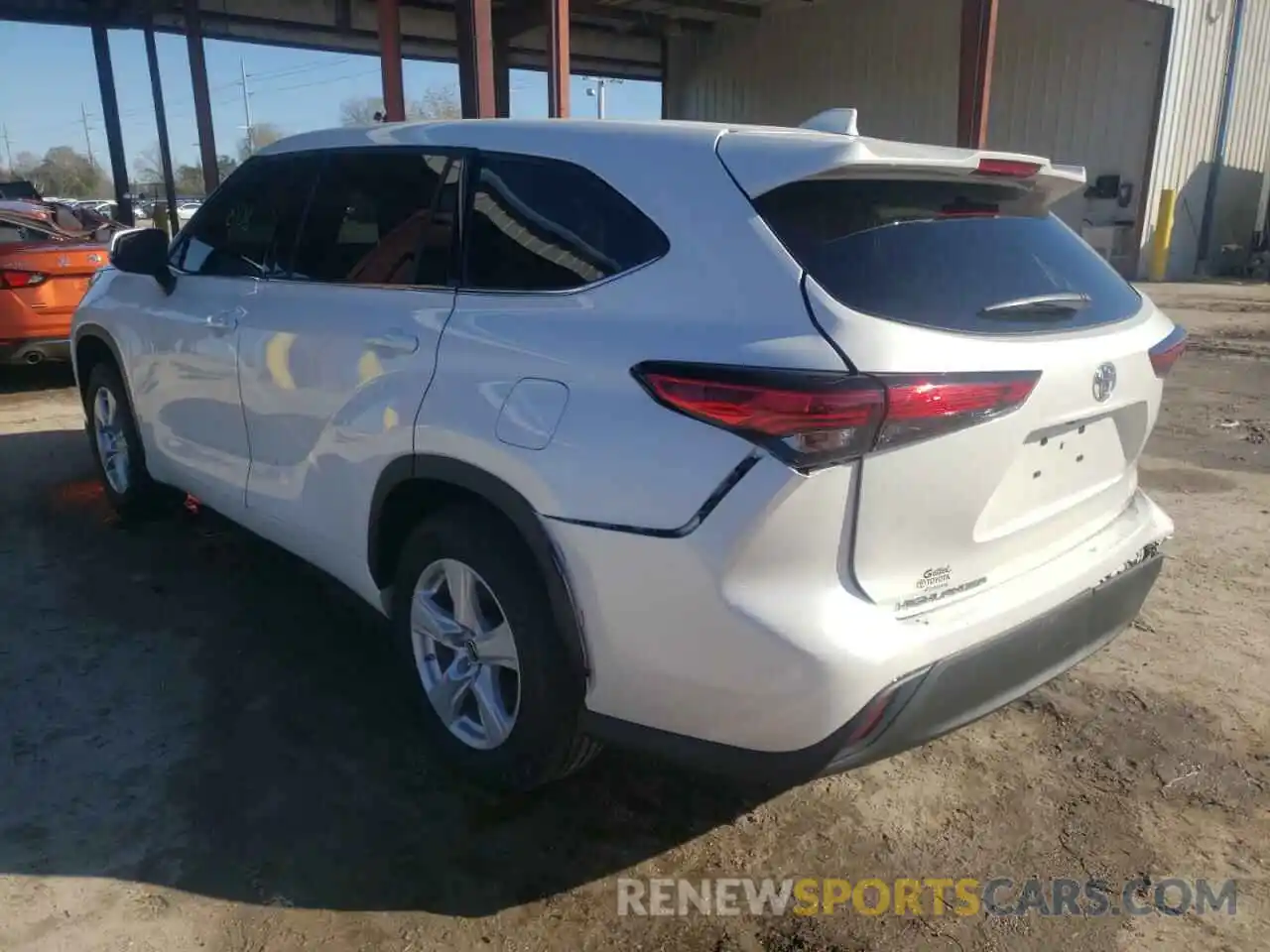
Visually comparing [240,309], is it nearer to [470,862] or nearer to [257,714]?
[257,714]

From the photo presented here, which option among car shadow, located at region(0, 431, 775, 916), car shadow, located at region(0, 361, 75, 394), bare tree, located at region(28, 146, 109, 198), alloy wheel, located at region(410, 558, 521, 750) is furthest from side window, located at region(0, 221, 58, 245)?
bare tree, located at region(28, 146, 109, 198)

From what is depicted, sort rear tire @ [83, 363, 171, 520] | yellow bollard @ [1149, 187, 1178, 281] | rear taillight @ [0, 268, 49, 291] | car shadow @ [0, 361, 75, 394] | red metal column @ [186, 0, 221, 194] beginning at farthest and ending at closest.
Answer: yellow bollard @ [1149, 187, 1178, 281] < red metal column @ [186, 0, 221, 194] < car shadow @ [0, 361, 75, 394] < rear taillight @ [0, 268, 49, 291] < rear tire @ [83, 363, 171, 520]

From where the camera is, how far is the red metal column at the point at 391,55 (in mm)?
12461

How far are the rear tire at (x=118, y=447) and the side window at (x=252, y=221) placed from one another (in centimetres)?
90

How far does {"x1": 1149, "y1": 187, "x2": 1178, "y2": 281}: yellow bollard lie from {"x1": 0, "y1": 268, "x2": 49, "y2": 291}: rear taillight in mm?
18439

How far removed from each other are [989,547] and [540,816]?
1.38m

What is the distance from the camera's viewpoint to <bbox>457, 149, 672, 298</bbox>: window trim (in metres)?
2.31

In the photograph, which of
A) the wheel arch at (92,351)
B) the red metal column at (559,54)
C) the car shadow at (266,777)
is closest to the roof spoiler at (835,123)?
the car shadow at (266,777)

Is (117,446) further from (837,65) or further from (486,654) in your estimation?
(837,65)

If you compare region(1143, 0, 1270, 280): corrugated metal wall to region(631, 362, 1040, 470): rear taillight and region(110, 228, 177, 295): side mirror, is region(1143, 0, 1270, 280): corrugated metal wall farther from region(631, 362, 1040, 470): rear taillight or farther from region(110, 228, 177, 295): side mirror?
region(631, 362, 1040, 470): rear taillight

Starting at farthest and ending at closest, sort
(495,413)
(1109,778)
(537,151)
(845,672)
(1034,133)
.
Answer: (1034,133)
(1109,778)
(537,151)
(495,413)
(845,672)

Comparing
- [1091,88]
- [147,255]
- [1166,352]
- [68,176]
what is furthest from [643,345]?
[68,176]

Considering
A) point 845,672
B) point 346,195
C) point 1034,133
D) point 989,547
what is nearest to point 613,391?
point 845,672

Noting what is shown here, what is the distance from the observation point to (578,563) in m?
2.25
